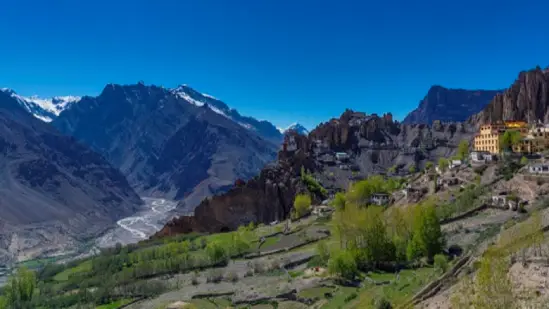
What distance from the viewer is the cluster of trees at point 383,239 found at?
56.4 metres

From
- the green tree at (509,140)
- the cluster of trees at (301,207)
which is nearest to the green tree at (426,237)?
the green tree at (509,140)

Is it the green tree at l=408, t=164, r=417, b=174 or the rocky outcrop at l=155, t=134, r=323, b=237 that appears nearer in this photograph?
the rocky outcrop at l=155, t=134, r=323, b=237

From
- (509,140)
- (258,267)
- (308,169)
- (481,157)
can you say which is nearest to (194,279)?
(258,267)

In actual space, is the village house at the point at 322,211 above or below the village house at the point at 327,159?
below

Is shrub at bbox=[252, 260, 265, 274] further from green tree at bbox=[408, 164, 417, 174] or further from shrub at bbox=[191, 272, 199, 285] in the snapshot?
green tree at bbox=[408, 164, 417, 174]

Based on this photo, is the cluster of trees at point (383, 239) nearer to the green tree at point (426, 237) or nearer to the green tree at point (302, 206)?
the green tree at point (426, 237)

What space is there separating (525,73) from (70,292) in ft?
527

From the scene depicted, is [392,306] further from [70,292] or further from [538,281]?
[70,292]

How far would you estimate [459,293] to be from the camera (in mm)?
30562

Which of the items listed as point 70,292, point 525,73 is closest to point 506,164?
point 70,292

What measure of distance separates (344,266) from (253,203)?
105 metres

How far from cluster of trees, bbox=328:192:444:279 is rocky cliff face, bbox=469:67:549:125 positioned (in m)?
118

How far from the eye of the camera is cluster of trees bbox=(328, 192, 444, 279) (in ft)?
185

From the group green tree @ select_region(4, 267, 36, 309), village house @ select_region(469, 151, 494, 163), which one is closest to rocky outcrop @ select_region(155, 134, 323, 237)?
village house @ select_region(469, 151, 494, 163)
